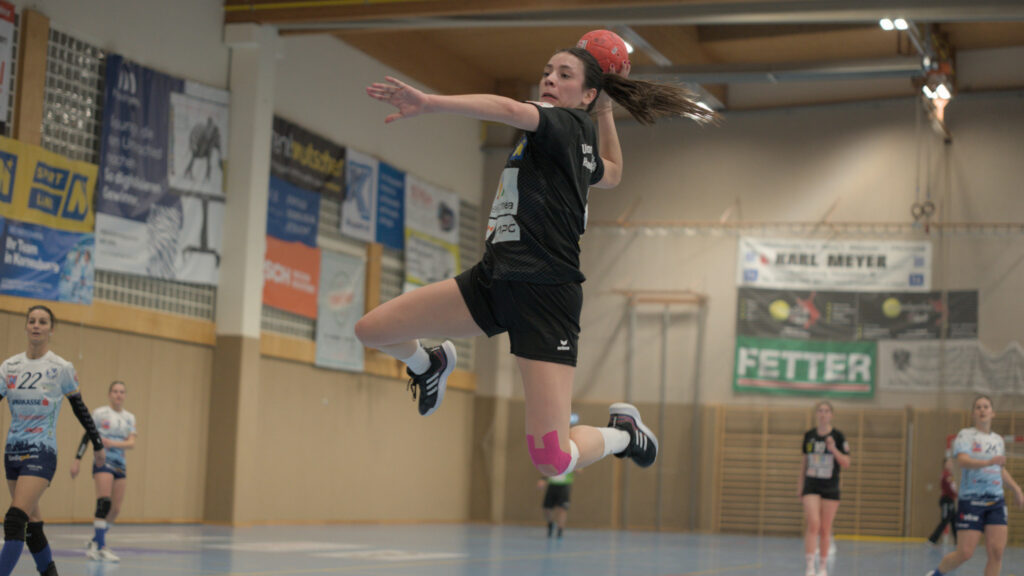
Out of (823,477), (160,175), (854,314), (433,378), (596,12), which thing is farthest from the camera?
(854,314)

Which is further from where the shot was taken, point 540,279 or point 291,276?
point 291,276

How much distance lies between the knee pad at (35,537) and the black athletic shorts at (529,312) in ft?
14.1

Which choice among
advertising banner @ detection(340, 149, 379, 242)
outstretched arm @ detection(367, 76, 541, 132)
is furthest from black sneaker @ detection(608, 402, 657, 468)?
advertising banner @ detection(340, 149, 379, 242)

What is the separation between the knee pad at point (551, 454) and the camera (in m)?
5.32

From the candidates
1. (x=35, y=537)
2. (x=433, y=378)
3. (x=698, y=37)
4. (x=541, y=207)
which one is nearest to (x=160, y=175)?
(x=35, y=537)

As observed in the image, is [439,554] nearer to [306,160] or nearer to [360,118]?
[306,160]

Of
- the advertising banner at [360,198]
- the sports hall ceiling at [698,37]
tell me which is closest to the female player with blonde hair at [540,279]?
the sports hall ceiling at [698,37]

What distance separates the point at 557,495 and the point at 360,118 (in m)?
9.02

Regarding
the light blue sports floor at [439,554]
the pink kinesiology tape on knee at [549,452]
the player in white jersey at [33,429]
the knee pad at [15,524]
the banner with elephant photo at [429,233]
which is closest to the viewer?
the pink kinesiology tape on knee at [549,452]

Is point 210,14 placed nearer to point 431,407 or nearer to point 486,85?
point 486,85

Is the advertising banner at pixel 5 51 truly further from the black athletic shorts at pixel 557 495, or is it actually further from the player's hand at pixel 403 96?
the player's hand at pixel 403 96

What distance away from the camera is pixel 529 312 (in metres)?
5.36

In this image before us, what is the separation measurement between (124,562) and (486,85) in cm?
1849

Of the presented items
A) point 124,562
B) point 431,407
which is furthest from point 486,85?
point 431,407
